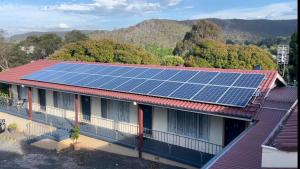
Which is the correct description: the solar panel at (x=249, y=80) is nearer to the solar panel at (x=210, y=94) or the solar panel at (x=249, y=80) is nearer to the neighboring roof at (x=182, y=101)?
the neighboring roof at (x=182, y=101)

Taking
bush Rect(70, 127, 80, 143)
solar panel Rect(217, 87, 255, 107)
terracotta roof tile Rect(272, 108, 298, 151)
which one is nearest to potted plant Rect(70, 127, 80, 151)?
bush Rect(70, 127, 80, 143)

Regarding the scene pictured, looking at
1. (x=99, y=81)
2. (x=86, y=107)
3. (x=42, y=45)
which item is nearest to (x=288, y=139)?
(x=99, y=81)

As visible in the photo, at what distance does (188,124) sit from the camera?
16.7m

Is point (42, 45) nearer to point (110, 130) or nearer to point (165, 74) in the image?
point (110, 130)

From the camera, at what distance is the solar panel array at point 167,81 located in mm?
14922

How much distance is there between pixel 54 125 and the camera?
2161cm

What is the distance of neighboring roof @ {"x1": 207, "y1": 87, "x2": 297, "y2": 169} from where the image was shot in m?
8.90

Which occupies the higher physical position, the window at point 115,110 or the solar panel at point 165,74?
the solar panel at point 165,74

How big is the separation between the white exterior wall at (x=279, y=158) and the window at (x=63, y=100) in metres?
17.3

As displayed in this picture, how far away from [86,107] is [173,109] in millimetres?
7498

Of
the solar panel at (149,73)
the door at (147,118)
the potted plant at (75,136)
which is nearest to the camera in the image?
the door at (147,118)

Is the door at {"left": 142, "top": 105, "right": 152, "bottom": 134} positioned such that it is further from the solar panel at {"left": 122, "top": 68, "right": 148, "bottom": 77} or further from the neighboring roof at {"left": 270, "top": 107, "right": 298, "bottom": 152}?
the neighboring roof at {"left": 270, "top": 107, "right": 298, "bottom": 152}

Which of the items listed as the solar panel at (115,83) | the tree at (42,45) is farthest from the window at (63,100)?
the tree at (42,45)

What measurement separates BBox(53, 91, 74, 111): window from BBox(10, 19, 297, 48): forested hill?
103266 millimetres
